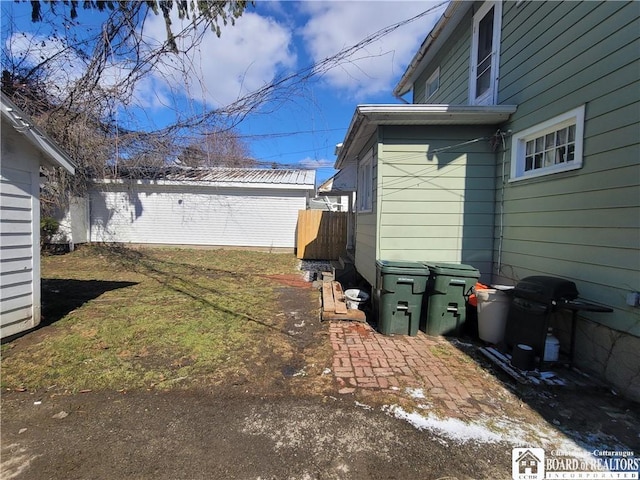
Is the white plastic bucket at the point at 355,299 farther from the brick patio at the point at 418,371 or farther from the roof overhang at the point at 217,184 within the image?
the roof overhang at the point at 217,184

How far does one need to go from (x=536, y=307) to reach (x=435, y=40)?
6608mm

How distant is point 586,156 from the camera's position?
11.8 ft

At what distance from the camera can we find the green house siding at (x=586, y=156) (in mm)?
3123

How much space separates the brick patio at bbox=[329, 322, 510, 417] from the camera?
9.68 feet

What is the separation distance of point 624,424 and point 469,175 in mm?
3758

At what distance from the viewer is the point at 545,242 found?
4238 mm

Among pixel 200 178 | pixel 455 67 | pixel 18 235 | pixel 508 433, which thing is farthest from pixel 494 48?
pixel 200 178

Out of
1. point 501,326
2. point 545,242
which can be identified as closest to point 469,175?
point 545,242

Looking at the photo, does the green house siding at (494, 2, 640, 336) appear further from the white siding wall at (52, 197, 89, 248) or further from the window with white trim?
the white siding wall at (52, 197, 89, 248)

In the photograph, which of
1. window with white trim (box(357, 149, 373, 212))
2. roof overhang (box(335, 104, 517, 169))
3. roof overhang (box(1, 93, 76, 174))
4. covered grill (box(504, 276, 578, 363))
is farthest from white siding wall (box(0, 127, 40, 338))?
covered grill (box(504, 276, 578, 363))

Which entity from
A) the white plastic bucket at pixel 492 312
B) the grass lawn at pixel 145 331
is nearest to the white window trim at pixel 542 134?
the white plastic bucket at pixel 492 312

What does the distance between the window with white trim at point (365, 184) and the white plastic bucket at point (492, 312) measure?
106 inches

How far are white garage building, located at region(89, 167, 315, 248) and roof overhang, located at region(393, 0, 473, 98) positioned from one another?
559 centimetres

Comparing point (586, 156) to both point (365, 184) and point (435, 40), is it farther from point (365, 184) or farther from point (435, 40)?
point (435, 40)
